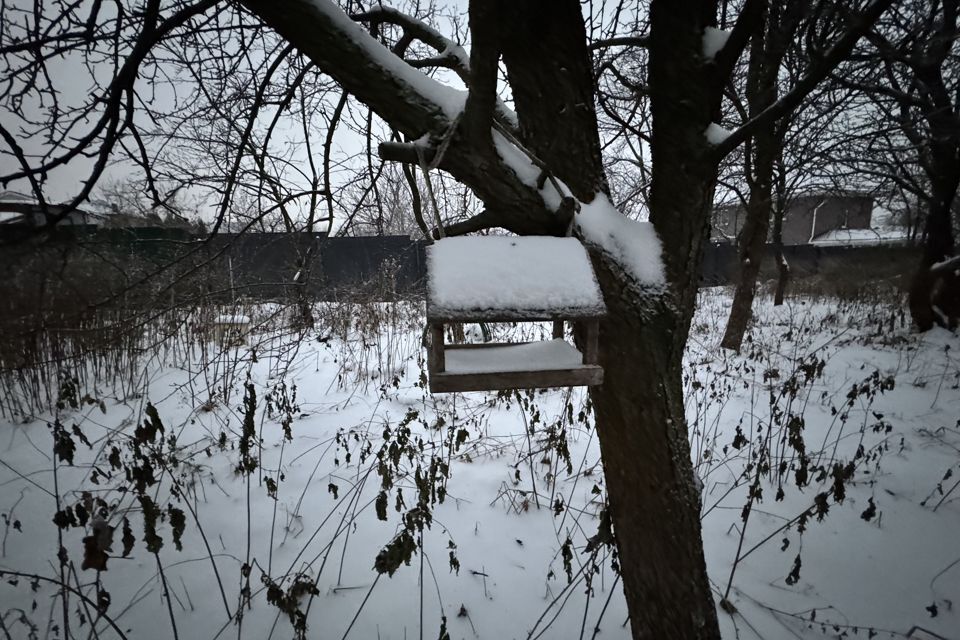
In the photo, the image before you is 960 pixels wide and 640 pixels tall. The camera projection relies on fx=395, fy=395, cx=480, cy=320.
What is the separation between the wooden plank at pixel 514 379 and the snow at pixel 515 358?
0.9 inches

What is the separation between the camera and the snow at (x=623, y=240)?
1.26 m

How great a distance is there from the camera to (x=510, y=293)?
109 cm

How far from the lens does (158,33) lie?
1374 millimetres

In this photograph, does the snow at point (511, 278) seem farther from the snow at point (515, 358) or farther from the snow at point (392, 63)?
the snow at point (392, 63)

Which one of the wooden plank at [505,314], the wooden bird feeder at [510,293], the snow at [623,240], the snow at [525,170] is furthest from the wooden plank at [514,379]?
the snow at [525,170]

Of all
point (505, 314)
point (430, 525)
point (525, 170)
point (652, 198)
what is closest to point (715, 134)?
point (652, 198)

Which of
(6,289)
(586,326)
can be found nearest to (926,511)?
(586,326)

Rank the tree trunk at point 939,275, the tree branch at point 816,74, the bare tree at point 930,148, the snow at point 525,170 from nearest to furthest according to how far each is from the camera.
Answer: the tree branch at point 816,74 → the snow at point 525,170 → the bare tree at point 930,148 → the tree trunk at point 939,275

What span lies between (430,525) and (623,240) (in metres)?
1.41

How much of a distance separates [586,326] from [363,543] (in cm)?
200

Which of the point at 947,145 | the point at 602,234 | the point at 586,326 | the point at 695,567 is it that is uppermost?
the point at 947,145

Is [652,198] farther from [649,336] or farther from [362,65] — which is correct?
[362,65]

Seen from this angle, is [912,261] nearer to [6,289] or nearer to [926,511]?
[926,511]

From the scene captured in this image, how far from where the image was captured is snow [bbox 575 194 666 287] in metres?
1.26
